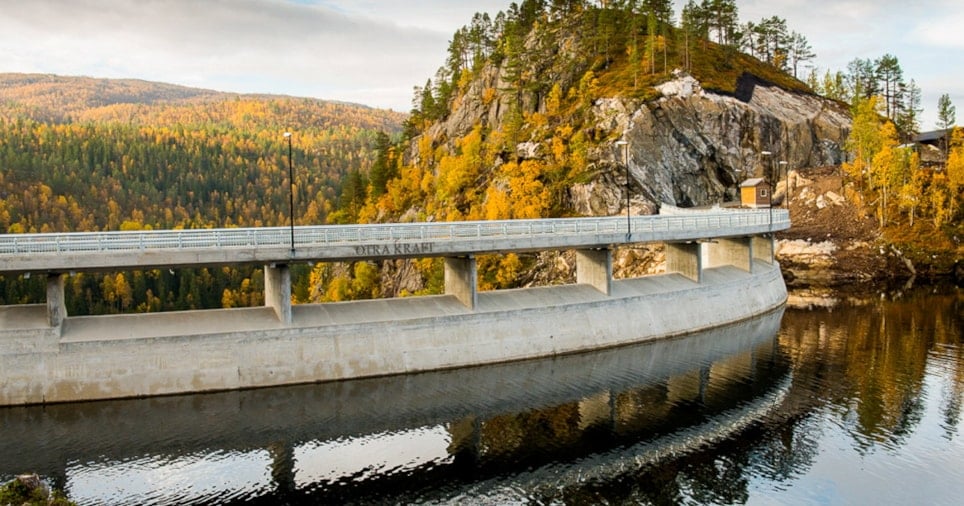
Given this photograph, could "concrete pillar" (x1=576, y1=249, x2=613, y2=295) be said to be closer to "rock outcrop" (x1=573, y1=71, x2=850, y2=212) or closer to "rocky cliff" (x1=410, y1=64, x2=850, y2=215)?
"rocky cliff" (x1=410, y1=64, x2=850, y2=215)

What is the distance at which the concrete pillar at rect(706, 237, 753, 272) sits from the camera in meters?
71.5

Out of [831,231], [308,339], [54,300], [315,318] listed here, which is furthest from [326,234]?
[831,231]

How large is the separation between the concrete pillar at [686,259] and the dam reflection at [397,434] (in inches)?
594

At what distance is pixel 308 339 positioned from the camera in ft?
145

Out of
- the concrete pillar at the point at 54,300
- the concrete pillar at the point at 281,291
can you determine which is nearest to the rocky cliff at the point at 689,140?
the concrete pillar at the point at 281,291

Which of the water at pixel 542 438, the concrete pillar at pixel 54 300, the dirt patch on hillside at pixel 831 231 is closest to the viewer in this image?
the water at pixel 542 438

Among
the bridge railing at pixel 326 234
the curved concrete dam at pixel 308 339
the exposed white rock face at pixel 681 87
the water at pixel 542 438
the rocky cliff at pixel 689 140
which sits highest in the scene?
the exposed white rock face at pixel 681 87

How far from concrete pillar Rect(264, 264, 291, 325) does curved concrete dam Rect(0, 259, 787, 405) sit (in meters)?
0.67

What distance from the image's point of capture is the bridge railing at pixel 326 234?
130 feet

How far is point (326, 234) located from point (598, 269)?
21.2 meters

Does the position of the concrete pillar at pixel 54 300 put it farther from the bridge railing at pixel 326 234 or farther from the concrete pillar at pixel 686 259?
the concrete pillar at pixel 686 259

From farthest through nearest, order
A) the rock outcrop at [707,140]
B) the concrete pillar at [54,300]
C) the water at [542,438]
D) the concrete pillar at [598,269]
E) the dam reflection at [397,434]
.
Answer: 1. the rock outcrop at [707,140]
2. the concrete pillar at [598,269]
3. the concrete pillar at [54,300]
4. the dam reflection at [397,434]
5. the water at [542,438]

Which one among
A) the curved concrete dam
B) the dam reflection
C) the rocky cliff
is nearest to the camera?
the dam reflection

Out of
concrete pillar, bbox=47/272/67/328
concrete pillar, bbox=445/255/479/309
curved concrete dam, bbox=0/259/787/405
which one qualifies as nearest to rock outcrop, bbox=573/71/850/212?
curved concrete dam, bbox=0/259/787/405
